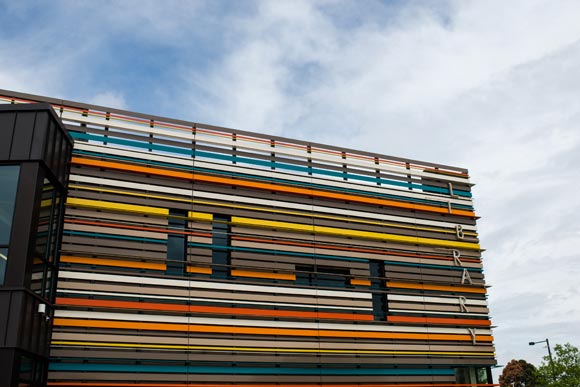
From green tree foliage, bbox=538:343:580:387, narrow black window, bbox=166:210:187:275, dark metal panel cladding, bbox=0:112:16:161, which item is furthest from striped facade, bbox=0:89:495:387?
green tree foliage, bbox=538:343:580:387

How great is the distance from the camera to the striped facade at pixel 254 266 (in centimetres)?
2289

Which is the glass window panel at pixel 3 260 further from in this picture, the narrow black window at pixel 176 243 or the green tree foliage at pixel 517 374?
the green tree foliage at pixel 517 374

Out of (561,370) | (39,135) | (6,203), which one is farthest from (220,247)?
(561,370)

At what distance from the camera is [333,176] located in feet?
95.1

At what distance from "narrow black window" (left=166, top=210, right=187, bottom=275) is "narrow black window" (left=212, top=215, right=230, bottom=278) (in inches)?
50.8

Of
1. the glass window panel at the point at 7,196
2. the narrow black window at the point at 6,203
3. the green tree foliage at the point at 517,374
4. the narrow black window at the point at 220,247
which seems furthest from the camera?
the green tree foliage at the point at 517,374

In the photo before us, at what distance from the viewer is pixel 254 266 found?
25781mm

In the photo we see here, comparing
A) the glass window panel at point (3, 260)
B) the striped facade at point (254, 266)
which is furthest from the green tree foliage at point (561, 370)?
the glass window panel at point (3, 260)

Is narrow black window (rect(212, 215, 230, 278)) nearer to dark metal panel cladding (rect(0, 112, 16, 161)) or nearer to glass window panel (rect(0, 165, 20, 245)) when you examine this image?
glass window panel (rect(0, 165, 20, 245))

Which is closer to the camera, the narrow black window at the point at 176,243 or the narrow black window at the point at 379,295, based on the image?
the narrow black window at the point at 176,243

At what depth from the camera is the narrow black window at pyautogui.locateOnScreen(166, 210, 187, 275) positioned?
24.7 m

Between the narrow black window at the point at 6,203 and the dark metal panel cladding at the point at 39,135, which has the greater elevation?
the dark metal panel cladding at the point at 39,135

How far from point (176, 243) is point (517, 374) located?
291ft

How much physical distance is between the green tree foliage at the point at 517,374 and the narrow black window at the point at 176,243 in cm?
8286
